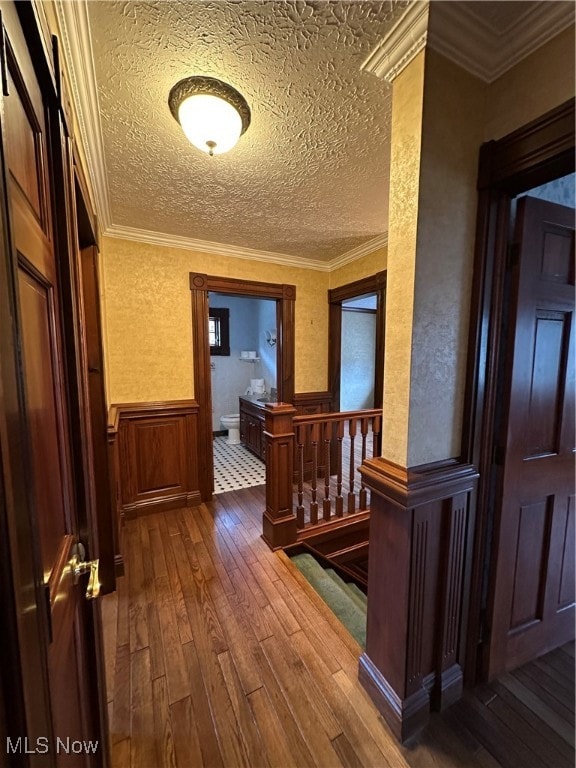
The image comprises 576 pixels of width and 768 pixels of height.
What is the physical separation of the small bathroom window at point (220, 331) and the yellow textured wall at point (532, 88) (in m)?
4.85

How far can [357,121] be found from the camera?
4.86ft

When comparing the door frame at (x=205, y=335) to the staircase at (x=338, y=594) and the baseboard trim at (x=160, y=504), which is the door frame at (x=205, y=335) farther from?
the staircase at (x=338, y=594)

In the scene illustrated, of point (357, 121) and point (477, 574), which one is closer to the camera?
point (477, 574)

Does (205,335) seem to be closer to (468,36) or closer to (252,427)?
(252,427)

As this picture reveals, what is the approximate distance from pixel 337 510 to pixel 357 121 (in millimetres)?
2572

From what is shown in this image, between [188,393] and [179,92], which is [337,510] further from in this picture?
[179,92]

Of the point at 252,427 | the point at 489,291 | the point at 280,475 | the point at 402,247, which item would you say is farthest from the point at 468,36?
the point at 252,427

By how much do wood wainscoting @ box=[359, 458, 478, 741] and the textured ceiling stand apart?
157 cm

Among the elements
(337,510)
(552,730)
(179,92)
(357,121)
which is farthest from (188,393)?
(552,730)

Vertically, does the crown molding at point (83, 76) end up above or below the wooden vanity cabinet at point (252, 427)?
above

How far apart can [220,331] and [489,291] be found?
4.89 metres

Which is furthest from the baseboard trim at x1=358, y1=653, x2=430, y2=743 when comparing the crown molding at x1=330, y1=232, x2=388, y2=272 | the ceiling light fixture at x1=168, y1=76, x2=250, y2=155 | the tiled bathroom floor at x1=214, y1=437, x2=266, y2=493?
the crown molding at x1=330, y1=232, x2=388, y2=272

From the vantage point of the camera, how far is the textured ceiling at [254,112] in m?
1.04

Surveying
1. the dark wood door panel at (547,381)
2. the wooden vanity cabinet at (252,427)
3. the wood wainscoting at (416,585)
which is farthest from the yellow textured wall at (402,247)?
the wooden vanity cabinet at (252,427)
